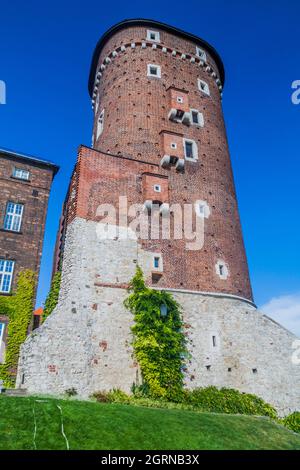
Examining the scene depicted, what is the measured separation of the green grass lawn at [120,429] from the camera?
1047 cm

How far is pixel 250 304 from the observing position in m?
25.0

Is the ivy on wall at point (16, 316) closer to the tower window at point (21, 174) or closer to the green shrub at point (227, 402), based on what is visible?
the tower window at point (21, 174)

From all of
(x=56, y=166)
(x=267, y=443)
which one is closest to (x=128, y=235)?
(x=56, y=166)

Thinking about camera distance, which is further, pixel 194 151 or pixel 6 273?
pixel 194 151

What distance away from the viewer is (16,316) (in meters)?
21.5

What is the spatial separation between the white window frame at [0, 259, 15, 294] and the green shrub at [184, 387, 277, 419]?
11.1 meters

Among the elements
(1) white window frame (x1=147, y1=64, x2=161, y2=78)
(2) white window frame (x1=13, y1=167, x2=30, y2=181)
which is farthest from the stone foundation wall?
(1) white window frame (x1=147, y1=64, x2=161, y2=78)

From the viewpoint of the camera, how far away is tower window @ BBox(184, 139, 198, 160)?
27.9 metres

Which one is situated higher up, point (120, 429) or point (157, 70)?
point (157, 70)

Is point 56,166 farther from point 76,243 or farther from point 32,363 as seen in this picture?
point 32,363

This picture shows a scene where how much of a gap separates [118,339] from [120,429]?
26.8ft

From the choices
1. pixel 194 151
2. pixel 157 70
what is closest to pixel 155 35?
pixel 157 70

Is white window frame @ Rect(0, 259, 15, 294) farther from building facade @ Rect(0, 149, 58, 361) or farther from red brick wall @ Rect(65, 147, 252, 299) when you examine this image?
red brick wall @ Rect(65, 147, 252, 299)

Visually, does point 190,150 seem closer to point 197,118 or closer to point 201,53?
point 197,118
